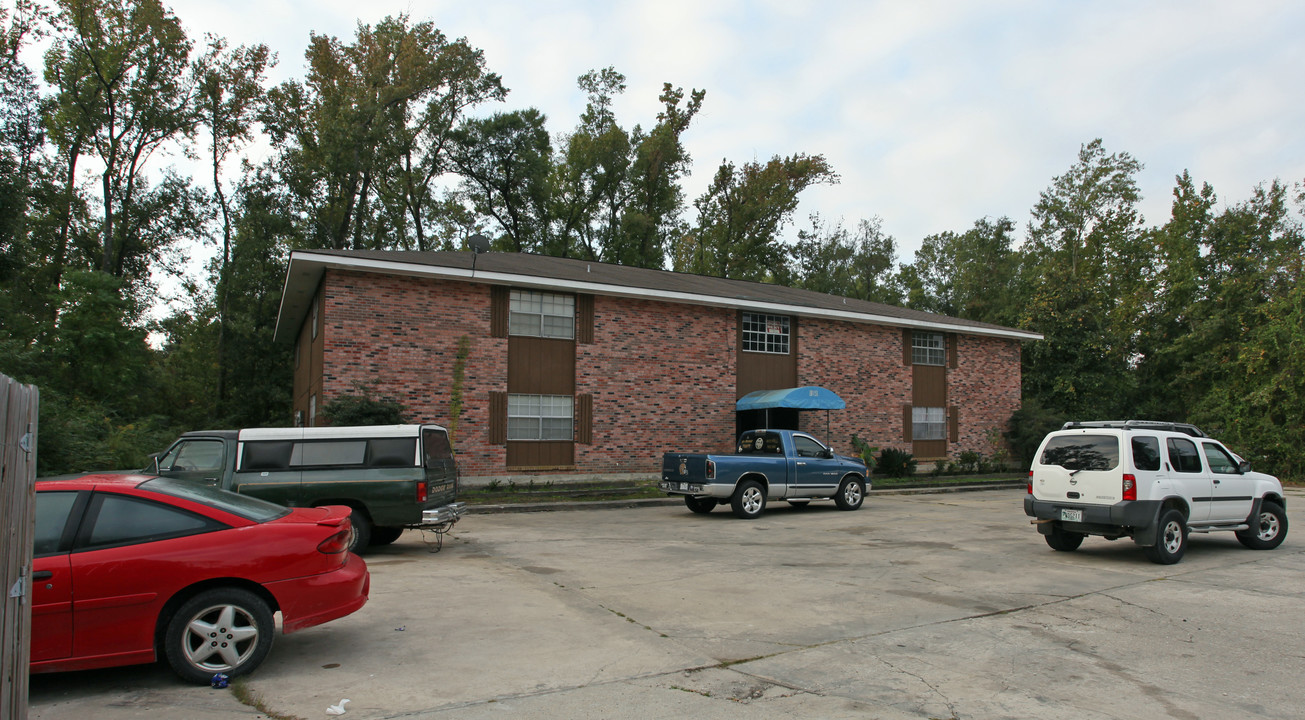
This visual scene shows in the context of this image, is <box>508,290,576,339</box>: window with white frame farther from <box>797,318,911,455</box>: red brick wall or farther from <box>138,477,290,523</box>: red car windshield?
<box>138,477,290,523</box>: red car windshield

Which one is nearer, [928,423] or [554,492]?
[554,492]

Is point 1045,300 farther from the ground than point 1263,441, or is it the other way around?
point 1045,300

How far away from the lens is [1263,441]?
30.7 meters

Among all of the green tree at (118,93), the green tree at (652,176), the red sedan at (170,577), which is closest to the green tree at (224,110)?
the green tree at (118,93)

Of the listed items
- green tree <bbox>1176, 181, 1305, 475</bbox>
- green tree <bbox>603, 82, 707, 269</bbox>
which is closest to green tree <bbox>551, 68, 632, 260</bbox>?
green tree <bbox>603, 82, 707, 269</bbox>

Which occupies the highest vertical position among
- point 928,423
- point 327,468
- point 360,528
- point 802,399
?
point 802,399

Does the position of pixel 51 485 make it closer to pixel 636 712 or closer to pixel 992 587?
pixel 636 712

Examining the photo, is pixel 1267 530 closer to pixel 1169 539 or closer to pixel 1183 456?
pixel 1183 456

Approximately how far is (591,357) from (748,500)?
7.59 metres

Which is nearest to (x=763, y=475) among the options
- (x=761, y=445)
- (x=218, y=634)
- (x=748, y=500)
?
(x=748, y=500)

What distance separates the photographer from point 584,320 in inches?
848

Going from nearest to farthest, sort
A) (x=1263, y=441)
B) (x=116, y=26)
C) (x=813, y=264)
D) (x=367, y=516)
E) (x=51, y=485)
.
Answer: (x=51, y=485)
(x=367, y=516)
(x=1263, y=441)
(x=116, y=26)
(x=813, y=264)

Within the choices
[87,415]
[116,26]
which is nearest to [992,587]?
[87,415]

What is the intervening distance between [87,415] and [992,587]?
22917 mm
